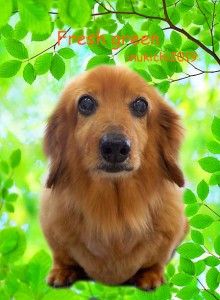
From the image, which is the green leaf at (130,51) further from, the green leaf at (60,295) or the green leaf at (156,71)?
the green leaf at (60,295)

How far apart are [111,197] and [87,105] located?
19cm

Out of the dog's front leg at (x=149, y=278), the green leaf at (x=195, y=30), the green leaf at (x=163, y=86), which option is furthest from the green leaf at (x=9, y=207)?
the green leaf at (x=195, y=30)

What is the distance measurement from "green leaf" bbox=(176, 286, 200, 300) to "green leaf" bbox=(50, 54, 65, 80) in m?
0.45

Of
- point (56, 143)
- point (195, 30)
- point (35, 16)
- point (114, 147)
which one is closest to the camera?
point (35, 16)

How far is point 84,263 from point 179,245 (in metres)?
0.20

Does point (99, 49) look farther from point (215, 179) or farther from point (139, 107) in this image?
point (215, 179)

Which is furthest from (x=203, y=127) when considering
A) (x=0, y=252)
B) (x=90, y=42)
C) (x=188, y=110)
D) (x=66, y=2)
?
(x=66, y=2)

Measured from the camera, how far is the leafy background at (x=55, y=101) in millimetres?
929

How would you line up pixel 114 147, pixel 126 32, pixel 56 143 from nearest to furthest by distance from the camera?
pixel 114 147, pixel 56 143, pixel 126 32

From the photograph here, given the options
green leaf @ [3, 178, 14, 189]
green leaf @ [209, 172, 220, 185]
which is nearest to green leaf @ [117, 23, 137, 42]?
green leaf @ [209, 172, 220, 185]

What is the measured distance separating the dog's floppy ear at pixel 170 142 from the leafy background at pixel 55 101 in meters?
0.05

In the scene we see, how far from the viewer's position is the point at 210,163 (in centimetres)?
93

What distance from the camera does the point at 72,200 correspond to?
36.3 inches

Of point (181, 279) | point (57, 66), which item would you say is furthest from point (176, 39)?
point (181, 279)
